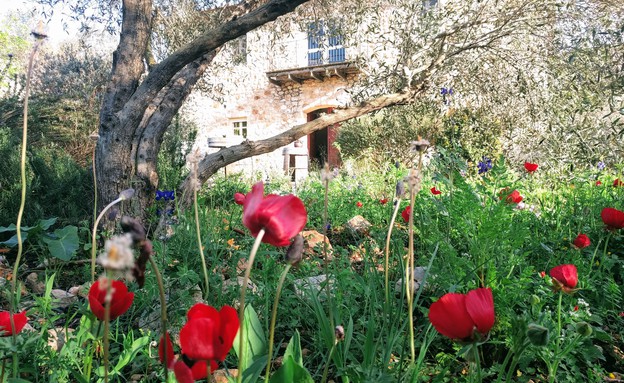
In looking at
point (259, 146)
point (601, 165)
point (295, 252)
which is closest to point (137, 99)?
point (259, 146)

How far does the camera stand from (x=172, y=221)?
8.19 ft

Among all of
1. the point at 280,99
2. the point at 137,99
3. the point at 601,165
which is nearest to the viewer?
the point at 137,99

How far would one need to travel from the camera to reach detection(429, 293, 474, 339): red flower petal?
2.28ft

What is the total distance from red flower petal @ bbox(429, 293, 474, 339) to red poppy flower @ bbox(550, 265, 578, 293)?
54 cm

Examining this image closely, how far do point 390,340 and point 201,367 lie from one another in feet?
1.87

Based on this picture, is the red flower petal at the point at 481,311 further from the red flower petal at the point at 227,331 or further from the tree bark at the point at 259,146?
the tree bark at the point at 259,146

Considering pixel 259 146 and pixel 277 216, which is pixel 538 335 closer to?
pixel 277 216

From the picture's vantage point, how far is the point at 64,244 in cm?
220

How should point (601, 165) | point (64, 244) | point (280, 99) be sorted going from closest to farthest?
point (64, 244)
point (601, 165)
point (280, 99)

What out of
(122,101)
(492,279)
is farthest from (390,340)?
(122,101)

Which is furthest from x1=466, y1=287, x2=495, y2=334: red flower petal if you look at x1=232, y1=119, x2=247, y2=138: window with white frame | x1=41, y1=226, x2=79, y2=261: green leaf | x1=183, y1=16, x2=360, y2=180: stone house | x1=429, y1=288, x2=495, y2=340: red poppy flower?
x1=232, y1=119, x2=247, y2=138: window with white frame

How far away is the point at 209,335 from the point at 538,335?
470 mm

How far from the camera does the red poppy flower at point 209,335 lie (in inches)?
22.8

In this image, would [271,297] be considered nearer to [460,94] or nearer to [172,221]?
[172,221]
